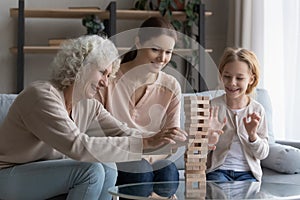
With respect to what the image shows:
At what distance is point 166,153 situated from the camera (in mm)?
2252

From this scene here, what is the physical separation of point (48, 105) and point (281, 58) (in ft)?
6.63

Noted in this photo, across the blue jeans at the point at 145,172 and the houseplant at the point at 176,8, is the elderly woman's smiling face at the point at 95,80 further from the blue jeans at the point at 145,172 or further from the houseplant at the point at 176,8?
the houseplant at the point at 176,8

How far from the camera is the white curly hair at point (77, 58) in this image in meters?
2.20

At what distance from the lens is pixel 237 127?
260cm

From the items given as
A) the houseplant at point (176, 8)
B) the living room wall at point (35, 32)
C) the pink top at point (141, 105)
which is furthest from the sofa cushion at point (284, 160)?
the living room wall at point (35, 32)

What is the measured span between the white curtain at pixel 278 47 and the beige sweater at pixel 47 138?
63.9 inches

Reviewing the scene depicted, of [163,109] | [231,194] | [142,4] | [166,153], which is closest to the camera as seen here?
[231,194]

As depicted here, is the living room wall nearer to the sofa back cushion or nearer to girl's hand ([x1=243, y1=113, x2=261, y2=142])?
the sofa back cushion

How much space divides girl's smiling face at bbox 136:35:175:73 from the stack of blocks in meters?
0.47

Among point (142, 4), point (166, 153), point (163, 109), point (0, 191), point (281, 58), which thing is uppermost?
point (142, 4)

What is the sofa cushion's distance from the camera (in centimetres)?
277

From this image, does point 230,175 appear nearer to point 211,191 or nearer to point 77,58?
point 211,191

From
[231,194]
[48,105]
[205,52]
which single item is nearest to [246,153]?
[231,194]

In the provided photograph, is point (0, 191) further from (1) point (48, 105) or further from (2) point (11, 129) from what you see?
(1) point (48, 105)
